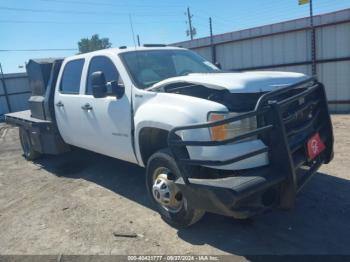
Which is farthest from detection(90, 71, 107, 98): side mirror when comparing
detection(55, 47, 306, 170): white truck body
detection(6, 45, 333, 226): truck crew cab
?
detection(55, 47, 306, 170): white truck body

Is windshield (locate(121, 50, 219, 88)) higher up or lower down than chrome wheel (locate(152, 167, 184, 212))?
higher up

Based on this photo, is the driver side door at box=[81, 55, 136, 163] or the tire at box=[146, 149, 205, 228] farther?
the driver side door at box=[81, 55, 136, 163]

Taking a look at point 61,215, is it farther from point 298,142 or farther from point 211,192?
point 298,142

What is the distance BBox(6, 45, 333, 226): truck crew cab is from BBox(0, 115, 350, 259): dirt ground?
366 millimetres

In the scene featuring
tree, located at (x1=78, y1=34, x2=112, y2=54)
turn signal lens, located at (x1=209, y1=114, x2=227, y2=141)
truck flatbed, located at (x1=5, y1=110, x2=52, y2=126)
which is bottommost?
truck flatbed, located at (x1=5, y1=110, x2=52, y2=126)

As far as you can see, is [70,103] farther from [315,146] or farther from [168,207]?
[315,146]

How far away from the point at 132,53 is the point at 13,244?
283 cm

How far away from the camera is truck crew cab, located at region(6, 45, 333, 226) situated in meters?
3.28

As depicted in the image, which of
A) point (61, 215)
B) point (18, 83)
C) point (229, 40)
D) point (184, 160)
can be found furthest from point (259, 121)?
point (18, 83)

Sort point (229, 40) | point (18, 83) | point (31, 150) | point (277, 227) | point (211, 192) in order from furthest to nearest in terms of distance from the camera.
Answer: point (18, 83), point (229, 40), point (31, 150), point (277, 227), point (211, 192)

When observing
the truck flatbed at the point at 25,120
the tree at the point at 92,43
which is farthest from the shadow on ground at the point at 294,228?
the tree at the point at 92,43

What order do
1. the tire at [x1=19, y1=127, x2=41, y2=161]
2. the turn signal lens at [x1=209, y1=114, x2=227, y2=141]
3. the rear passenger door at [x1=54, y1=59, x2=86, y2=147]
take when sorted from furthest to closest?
1. the tire at [x1=19, y1=127, x2=41, y2=161]
2. the rear passenger door at [x1=54, y1=59, x2=86, y2=147]
3. the turn signal lens at [x1=209, y1=114, x2=227, y2=141]

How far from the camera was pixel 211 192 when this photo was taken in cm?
324

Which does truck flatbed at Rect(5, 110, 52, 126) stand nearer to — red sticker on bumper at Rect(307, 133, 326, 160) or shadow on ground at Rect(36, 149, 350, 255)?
shadow on ground at Rect(36, 149, 350, 255)
